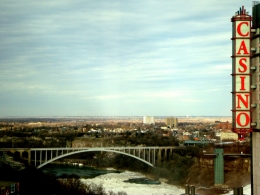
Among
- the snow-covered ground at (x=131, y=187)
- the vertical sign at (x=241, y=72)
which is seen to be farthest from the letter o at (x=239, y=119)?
the snow-covered ground at (x=131, y=187)

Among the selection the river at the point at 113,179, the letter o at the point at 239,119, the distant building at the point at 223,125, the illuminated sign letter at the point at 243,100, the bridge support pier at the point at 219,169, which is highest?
the illuminated sign letter at the point at 243,100

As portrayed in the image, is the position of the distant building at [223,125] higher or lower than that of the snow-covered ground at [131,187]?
higher

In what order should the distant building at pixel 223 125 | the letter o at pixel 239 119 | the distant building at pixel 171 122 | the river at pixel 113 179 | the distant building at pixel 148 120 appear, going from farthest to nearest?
the distant building at pixel 171 122
the distant building at pixel 148 120
the distant building at pixel 223 125
the river at pixel 113 179
the letter o at pixel 239 119

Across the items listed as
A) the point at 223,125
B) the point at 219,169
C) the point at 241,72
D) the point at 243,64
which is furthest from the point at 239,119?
the point at 223,125

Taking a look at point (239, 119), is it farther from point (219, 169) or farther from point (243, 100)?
point (219, 169)

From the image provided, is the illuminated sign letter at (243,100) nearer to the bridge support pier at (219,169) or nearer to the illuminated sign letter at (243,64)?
the illuminated sign letter at (243,64)
